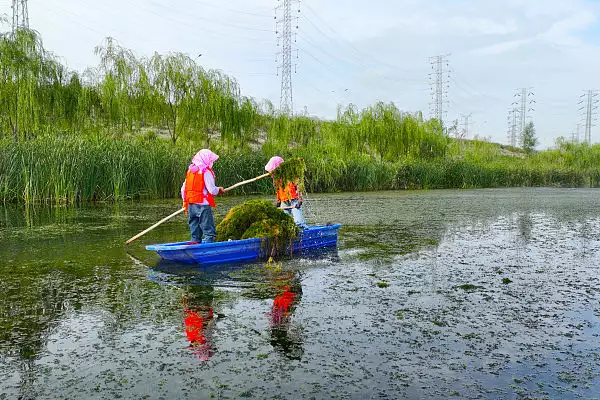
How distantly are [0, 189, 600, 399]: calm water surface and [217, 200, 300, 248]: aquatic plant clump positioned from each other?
0.51 metres

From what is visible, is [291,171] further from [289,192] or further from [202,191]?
[202,191]

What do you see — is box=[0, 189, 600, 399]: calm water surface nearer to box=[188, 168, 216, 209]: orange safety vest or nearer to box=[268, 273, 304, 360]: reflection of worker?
box=[268, 273, 304, 360]: reflection of worker

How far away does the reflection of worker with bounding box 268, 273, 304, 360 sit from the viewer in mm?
3840

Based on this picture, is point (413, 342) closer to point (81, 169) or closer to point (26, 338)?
point (26, 338)

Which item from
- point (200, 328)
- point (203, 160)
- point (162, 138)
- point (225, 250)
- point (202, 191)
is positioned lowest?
point (200, 328)

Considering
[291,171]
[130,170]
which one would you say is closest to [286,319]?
[291,171]

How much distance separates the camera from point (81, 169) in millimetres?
15992

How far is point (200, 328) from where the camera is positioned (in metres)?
4.29

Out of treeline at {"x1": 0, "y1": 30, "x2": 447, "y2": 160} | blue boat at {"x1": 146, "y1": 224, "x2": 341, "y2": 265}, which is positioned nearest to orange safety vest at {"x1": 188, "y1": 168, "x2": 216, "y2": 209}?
blue boat at {"x1": 146, "y1": 224, "x2": 341, "y2": 265}

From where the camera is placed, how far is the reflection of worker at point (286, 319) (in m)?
3.84

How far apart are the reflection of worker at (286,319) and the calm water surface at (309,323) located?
0.02 meters

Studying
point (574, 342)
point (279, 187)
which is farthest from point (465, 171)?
point (574, 342)

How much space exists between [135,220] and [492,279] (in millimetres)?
8279

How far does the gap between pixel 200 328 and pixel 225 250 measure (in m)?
2.80
